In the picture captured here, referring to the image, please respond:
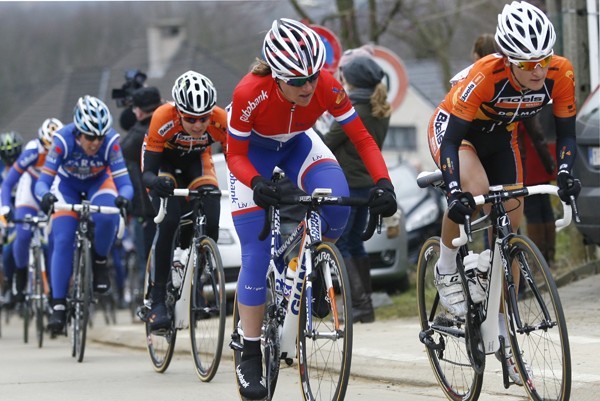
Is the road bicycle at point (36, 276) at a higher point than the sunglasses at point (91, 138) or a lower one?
lower

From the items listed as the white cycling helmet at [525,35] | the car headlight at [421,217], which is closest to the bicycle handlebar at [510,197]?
the white cycling helmet at [525,35]

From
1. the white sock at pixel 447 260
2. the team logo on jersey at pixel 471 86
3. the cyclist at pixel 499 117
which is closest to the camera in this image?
the cyclist at pixel 499 117

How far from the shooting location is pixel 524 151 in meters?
10.5

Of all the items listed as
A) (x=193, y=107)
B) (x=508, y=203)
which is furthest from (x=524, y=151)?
(x=508, y=203)

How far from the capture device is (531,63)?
6.19 m

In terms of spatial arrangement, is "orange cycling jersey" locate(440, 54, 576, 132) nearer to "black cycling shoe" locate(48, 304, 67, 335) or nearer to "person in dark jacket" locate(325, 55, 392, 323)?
"person in dark jacket" locate(325, 55, 392, 323)

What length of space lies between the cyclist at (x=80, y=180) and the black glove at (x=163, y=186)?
86.4 inches

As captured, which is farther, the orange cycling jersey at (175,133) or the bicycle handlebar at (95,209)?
the bicycle handlebar at (95,209)

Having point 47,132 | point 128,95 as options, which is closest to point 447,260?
point 128,95

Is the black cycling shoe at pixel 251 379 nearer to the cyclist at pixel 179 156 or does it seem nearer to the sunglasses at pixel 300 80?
the sunglasses at pixel 300 80

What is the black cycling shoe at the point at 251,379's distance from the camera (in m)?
6.68

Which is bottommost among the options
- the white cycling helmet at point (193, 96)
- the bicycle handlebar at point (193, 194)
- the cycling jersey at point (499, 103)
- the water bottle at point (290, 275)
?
the water bottle at point (290, 275)

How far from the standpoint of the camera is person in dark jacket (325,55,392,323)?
10570mm

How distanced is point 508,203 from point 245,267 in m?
1.42
